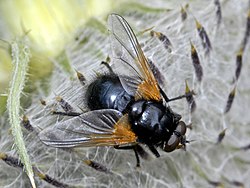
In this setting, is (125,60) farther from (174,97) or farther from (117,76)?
(174,97)

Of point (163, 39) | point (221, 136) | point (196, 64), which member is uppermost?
point (163, 39)

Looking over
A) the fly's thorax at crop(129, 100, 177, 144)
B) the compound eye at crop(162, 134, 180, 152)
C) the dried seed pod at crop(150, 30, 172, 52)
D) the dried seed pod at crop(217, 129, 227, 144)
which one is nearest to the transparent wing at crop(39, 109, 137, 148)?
the fly's thorax at crop(129, 100, 177, 144)

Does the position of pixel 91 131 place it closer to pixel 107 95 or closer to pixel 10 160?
pixel 107 95

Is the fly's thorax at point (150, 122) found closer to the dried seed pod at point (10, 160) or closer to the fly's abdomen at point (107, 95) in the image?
the fly's abdomen at point (107, 95)

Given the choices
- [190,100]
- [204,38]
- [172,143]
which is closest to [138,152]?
[172,143]

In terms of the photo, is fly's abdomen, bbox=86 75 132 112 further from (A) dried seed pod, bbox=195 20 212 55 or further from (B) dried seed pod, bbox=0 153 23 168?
(A) dried seed pod, bbox=195 20 212 55

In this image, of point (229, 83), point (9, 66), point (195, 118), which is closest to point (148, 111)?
point (195, 118)
